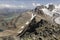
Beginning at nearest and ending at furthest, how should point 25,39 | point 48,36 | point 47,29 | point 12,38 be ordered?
point 12,38 < point 25,39 < point 48,36 < point 47,29

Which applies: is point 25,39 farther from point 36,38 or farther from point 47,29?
point 47,29

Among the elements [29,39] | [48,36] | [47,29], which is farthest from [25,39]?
[47,29]

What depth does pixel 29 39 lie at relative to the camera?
381 ft

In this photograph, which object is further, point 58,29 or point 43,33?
point 58,29

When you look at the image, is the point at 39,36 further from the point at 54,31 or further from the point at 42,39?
the point at 54,31

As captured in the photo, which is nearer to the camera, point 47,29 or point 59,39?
point 59,39

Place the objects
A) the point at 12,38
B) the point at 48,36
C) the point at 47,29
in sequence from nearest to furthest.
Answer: the point at 12,38, the point at 48,36, the point at 47,29

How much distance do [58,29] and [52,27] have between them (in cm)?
540

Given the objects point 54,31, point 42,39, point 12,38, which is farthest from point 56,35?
point 12,38

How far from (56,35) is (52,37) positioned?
5285 mm

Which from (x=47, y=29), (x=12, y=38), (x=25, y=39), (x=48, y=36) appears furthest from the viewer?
(x=47, y=29)

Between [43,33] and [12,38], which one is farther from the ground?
[12,38]

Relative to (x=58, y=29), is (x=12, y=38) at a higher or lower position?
higher

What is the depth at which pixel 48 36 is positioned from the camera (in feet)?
397
